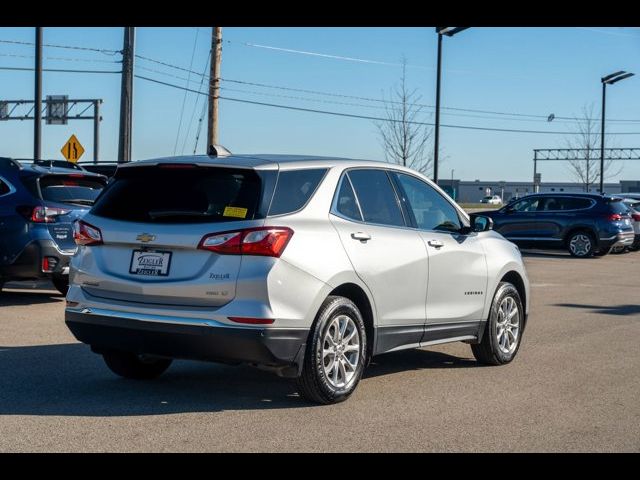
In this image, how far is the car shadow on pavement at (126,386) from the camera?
696 centimetres

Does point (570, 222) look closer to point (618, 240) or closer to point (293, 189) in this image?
point (618, 240)

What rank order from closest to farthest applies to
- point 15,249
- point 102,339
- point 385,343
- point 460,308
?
point 102,339 → point 385,343 → point 460,308 → point 15,249

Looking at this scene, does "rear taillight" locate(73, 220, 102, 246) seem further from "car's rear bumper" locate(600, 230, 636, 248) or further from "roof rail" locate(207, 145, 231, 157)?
"car's rear bumper" locate(600, 230, 636, 248)

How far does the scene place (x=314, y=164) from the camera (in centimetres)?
743

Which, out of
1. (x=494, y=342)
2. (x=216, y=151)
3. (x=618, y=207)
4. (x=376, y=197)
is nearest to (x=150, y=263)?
(x=216, y=151)

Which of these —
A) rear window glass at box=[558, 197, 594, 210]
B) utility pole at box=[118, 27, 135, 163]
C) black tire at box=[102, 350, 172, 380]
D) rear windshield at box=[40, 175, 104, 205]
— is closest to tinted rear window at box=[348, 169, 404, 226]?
black tire at box=[102, 350, 172, 380]

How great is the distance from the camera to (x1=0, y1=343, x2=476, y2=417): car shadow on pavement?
6965 millimetres

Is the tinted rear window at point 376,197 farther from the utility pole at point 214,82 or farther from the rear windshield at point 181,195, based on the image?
the utility pole at point 214,82

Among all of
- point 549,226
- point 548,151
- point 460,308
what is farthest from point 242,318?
point 548,151

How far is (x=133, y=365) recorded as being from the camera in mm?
7914

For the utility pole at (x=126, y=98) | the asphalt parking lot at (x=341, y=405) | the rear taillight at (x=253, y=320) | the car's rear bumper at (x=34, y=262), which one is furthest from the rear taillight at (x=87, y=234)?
the utility pole at (x=126, y=98)
